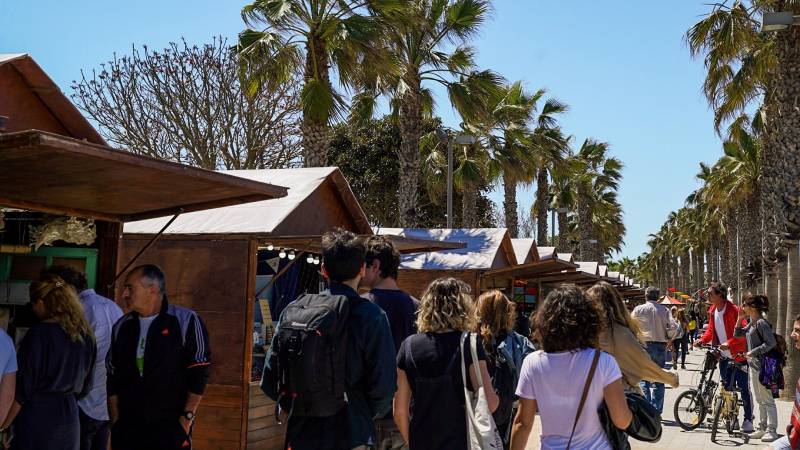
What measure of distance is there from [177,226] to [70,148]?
5160mm

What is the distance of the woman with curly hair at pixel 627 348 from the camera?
530cm

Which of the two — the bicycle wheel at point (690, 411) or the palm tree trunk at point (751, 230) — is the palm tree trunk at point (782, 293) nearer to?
the bicycle wheel at point (690, 411)

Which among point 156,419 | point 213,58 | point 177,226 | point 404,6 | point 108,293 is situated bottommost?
point 156,419

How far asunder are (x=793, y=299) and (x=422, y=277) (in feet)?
23.6

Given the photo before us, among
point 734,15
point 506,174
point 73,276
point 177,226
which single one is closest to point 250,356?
point 177,226

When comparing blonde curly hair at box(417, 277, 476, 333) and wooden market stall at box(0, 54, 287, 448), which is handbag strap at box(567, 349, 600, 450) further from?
wooden market stall at box(0, 54, 287, 448)

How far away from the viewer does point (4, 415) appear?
4605mm

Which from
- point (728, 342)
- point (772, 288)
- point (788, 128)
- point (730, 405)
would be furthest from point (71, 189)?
point (772, 288)

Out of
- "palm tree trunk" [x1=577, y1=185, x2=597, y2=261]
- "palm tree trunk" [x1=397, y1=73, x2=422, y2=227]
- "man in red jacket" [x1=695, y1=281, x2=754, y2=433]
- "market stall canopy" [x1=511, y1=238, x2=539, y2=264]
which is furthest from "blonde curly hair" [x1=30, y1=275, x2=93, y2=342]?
"palm tree trunk" [x1=577, y1=185, x2=597, y2=261]

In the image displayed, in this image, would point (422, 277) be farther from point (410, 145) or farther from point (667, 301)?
point (667, 301)

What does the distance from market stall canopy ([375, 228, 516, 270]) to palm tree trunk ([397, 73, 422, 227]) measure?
7.88ft

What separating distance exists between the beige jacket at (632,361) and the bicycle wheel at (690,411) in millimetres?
6988

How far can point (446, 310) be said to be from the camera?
4.76 metres

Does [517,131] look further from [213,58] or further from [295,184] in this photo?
[295,184]
